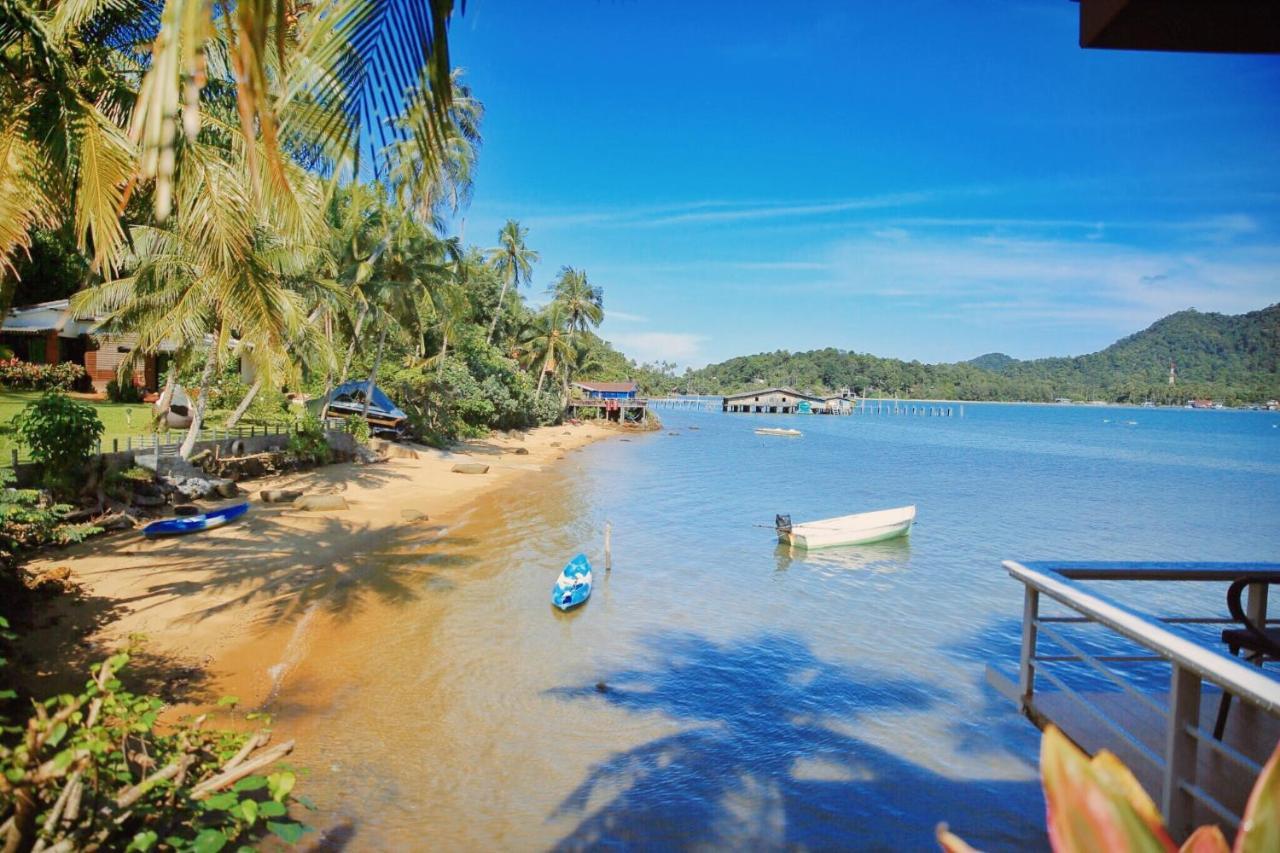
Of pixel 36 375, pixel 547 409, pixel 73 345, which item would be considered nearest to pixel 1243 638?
pixel 36 375

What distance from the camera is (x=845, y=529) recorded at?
64.3 ft

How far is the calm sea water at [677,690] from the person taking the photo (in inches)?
274

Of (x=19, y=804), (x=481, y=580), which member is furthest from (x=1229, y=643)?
(x=481, y=580)

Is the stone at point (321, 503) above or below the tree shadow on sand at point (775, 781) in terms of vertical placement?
above

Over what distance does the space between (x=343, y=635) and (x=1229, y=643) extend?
1079 centimetres

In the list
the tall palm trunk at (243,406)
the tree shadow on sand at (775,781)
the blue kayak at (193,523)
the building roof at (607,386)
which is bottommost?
the tree shadow on sand at (775,781)

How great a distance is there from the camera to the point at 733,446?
55312mm

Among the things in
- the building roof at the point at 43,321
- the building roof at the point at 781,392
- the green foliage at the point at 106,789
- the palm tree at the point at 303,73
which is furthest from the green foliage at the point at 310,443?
the building roof at the point at 781,392

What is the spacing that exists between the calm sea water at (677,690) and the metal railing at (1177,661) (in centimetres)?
413

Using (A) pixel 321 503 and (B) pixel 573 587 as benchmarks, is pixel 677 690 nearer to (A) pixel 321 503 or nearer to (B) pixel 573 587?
(B) pixel 573 587

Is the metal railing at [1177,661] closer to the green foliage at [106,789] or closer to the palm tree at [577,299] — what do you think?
the green foliage at [106,789]

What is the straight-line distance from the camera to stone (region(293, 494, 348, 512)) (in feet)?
58.1

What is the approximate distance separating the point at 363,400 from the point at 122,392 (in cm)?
814

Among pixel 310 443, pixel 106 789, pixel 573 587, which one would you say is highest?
pixel 310 443
